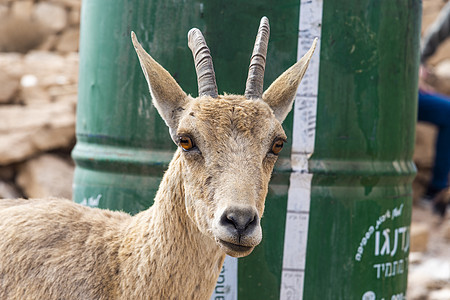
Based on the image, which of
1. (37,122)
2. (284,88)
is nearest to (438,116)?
(37,122)

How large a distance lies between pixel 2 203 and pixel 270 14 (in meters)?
1.84

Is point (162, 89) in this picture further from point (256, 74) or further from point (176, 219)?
point (176, 219)

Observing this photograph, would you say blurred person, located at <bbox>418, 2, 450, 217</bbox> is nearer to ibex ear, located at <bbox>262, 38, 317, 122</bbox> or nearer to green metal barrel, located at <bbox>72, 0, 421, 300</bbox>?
green metal barrel, located at <bbox>72, 0, 421, 300</bbox>

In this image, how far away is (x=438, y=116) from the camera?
817 centimetres

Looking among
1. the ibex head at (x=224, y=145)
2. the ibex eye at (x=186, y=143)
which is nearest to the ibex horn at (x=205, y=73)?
the ibex head at (x=224, y=145)

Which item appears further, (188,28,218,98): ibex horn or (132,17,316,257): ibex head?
(188,28,218,98): ibex horn

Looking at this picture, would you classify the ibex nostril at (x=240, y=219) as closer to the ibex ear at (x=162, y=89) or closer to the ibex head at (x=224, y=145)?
the ibex head at (x=224, y=145)

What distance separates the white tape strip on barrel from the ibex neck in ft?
2.46

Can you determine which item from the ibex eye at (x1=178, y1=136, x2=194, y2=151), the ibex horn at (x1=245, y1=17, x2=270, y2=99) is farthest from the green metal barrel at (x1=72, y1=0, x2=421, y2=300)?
the ibex eye at (x1=178, y1=136, x2=194, y2=151)

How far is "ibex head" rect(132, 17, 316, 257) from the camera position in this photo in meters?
2.44

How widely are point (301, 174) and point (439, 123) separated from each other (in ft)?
17.6

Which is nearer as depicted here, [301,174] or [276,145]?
[276,145]

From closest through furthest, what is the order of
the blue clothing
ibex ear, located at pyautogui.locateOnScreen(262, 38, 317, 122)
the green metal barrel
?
ibex ear, located at pyautogui.locateOnScreen(262, 38, 317, 122) < the green metal barrel < the blue clothing

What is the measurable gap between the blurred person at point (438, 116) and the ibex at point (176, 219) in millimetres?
5504
